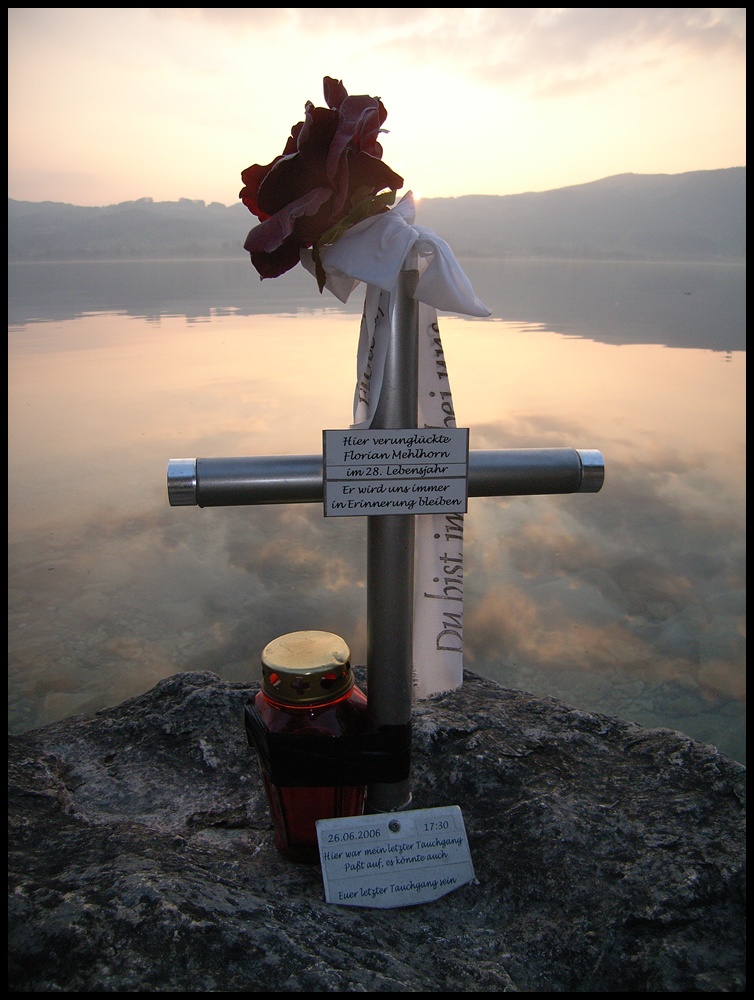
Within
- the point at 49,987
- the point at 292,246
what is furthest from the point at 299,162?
the point at 49,987

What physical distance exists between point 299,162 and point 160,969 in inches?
28.2

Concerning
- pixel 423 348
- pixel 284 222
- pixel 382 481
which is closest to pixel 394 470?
pixel 382 481

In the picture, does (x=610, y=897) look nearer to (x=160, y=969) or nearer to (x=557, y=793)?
(x=557, y=793)

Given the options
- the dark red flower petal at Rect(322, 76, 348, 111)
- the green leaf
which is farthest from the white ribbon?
the dark red flower petal at Rect(322, 76, 348, 111)

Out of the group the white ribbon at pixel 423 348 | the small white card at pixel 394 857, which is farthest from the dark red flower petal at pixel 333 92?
the small white card at pixel 394 857

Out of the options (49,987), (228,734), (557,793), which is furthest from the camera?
(228,734)

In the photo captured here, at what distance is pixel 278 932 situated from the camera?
24.9 inches

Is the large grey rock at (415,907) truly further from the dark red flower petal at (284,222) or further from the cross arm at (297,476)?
the dark red flower petal at (284,222)

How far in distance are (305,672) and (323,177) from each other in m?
0.50

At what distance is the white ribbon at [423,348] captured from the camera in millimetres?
722

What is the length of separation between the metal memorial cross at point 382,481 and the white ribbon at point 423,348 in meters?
0.02

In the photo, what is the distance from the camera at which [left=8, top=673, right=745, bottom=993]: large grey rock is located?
1.98ft

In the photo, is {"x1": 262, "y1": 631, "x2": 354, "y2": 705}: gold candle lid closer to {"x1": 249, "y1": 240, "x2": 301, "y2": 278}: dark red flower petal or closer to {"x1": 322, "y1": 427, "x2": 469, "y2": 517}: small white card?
{"x1": 322, "y1": 427, "x2": 469, "y2": 517}: small white card

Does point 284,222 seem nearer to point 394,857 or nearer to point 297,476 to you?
point 297,476
